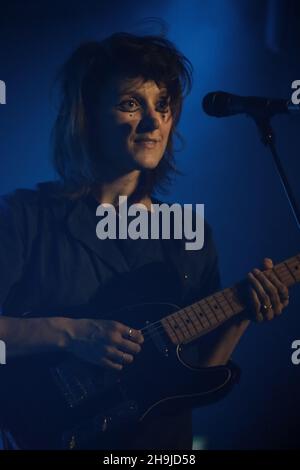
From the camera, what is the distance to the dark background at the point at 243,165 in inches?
86.0

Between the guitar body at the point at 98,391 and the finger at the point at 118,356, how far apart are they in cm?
2

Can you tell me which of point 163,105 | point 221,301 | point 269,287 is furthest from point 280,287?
point 163,105

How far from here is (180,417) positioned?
5.92 ft

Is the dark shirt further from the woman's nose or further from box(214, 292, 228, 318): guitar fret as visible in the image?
the woman's nose

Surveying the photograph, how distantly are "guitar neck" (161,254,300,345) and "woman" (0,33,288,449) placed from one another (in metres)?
0.05

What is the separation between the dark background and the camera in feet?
7.16

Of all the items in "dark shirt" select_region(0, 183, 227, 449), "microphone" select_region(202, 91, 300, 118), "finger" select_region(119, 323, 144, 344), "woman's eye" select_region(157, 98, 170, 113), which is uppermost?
"woman's eye" select_region(157, 98, 170, 113)

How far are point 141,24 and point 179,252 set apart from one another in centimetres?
84

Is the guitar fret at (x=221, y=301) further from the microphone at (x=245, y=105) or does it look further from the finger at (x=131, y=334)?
the microphone at (x=245, y=105)

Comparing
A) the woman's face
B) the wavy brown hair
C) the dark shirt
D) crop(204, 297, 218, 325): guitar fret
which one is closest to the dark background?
the wavy brown hair

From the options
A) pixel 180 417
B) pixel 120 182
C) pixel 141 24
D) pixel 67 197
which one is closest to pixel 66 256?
pixel 67 197

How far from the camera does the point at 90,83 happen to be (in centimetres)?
197

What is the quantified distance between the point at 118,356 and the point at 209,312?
0.32 m

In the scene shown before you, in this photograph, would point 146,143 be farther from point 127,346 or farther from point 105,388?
point 105,388
